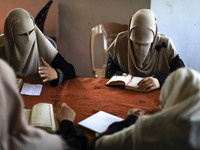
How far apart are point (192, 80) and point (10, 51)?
4.85ft

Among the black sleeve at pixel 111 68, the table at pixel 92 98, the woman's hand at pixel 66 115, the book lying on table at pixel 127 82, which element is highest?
the woman's hand at pixel 66 115

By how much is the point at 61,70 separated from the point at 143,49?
0.74m

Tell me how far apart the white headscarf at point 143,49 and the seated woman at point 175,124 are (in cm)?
109

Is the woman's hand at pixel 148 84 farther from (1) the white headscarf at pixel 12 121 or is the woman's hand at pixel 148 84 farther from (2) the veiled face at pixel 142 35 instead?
(1) the white headscarf at pixel 12 121

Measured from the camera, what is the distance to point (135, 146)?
82 centimetres

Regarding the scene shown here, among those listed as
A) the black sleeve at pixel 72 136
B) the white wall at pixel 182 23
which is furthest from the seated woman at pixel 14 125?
the white wall at pixel 182 23

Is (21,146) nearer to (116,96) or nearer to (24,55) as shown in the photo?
(116,96)

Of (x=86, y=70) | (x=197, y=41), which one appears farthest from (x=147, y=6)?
(x=86, y=70)

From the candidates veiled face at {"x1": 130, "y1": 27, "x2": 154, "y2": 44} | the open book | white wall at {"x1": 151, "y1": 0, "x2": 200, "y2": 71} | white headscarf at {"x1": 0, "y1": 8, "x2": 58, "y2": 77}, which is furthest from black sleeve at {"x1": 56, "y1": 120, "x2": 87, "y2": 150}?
white wall at {"x1": 151, "y1": 0, "x2": 200, "y2": 71}

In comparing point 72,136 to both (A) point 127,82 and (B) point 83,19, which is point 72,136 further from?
(B) point 83,19

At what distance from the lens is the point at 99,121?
3.88ft

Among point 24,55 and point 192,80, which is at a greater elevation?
point 192,80

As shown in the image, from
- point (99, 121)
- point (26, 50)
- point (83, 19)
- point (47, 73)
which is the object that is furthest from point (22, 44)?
point (83, 19)

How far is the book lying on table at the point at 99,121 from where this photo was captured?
3.66ft
